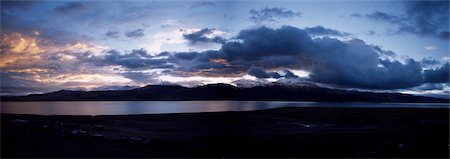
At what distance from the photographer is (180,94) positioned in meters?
197

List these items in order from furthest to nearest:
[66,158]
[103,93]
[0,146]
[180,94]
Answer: [180,94] → [103,93] → [0,146] → [66,158]

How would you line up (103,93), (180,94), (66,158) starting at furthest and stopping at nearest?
(180,94) → (103,93) → (66,158)

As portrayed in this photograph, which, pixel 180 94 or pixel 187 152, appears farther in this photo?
pixel 180 94

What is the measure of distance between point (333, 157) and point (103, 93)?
180 meters

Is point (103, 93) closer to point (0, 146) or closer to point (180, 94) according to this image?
point (180, 94)

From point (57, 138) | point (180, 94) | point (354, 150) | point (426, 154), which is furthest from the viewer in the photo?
point (180, 94)

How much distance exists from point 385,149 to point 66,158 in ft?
53.1

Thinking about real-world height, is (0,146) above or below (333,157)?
above

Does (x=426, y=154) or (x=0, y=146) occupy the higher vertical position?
(x=0, y=146)

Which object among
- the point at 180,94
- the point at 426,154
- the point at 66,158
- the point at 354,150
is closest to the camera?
the point at 66,158

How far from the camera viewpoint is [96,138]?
22141 mm

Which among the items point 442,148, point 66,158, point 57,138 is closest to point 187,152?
point 66,158

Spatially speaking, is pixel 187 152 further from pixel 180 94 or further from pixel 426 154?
pixel 180 94

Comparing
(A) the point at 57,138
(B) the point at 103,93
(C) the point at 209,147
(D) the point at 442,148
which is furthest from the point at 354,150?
(B) the point at 103,93
